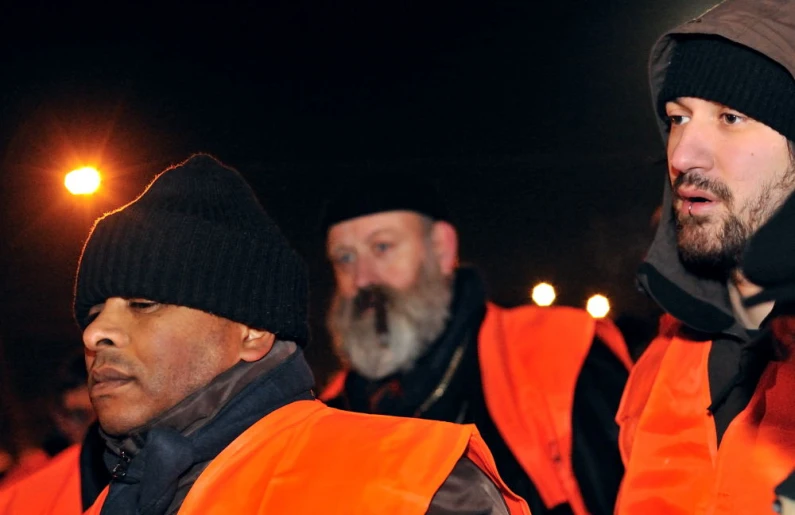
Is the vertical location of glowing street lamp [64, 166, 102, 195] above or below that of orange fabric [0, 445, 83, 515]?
above

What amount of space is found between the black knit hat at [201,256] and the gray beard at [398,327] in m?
1.25

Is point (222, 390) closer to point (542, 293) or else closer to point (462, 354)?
point (462, 354)

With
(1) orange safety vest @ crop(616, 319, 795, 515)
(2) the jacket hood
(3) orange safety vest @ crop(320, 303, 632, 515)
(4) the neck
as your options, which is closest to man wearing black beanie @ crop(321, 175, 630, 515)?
(3) orange safety vest @ crop(320, 303, 632, 515)

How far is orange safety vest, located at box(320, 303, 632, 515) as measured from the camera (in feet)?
7.44

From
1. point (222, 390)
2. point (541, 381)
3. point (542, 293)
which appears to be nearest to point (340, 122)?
point (542, 293)

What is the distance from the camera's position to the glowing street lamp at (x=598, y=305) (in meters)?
3.97

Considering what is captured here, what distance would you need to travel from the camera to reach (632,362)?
2396 mm

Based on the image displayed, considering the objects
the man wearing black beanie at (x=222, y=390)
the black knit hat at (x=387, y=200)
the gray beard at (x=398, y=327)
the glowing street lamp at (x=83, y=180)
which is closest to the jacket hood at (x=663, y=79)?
the man wearing black beanie at (x=222, y=390)

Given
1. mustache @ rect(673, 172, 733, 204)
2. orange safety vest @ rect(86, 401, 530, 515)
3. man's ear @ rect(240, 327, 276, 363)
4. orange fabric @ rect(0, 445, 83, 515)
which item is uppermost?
mustache @ rect(673, 172, 733, 204)

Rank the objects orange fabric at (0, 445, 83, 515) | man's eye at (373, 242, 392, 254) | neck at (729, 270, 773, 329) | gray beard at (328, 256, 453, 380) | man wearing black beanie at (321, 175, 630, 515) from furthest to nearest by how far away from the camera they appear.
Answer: man's eye at (373, 242, 392, 254) → gray beard at (328, 256, 453, 380) → man wearing black beanie at (321, 175, 630, 515) → orange fabric at (0, 445, 83, 515) → neck at (729, 270, 773, 329)

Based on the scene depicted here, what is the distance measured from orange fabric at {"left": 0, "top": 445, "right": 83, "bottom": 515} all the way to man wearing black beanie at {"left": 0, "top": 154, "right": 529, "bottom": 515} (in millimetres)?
214

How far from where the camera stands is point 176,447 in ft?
4.89

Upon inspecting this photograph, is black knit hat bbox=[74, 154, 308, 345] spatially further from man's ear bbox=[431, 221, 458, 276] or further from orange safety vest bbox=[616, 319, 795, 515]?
man's ear bbox=[431, 221, 458, 276]

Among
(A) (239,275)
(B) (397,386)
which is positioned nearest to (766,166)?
(A) (239,275)
